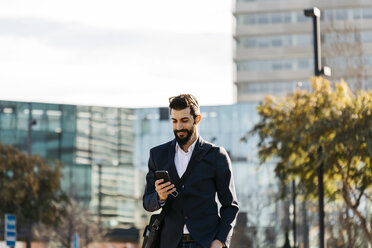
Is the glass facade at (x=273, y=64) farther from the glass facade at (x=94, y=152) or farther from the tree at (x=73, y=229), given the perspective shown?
the tree at (x=73, y=229)

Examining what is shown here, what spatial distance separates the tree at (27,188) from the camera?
105 feet

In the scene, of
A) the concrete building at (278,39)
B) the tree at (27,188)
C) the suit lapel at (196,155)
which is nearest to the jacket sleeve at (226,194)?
the suit lapel at (196,155)

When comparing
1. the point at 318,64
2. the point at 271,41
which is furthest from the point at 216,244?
the point at 271,41

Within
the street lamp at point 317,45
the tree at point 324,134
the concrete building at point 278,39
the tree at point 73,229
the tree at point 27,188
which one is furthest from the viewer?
the concrete building at point 278,39

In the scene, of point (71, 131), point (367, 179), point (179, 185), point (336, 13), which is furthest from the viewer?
point (336, 13)

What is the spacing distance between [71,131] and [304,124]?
29223mm

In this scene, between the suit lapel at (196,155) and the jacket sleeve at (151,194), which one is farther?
the suit lapel at (196,155)

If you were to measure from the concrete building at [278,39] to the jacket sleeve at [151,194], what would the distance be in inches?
3832

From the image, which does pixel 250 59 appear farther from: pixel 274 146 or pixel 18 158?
pixel 274 146

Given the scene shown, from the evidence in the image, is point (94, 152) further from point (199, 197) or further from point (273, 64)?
point (273, 64)

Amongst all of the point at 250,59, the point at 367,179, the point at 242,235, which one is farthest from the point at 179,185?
the point at 250,59

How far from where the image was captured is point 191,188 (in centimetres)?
521

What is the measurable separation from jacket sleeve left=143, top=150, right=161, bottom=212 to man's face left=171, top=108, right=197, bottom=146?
28 cm

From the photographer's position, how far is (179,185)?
5.21 m
